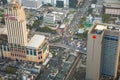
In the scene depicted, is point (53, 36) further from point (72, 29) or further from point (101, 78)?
point (101, 78)

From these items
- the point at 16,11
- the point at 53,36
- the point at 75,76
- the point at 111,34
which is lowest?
the point at 75,76

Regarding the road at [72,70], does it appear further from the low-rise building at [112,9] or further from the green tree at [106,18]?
the low-rise building at [112,9]

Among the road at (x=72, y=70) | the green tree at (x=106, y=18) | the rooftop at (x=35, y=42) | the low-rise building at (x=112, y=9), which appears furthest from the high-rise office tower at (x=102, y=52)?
the low-rise building at (x=112, y=9)

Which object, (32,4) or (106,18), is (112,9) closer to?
(106,18)

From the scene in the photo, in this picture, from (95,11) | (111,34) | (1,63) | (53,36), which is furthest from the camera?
(95,11)

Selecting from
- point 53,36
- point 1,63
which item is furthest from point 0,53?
point 53,36

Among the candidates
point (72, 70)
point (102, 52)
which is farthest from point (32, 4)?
point (102, 52)

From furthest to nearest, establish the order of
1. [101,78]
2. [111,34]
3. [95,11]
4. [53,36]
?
[95,11] → [53,36] → [101,78] → [111,34]
